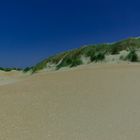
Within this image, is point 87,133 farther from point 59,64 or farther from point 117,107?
point 59,64

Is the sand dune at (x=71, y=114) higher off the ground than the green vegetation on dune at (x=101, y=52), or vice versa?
the green vegetation on dune at (x=101, y=52)

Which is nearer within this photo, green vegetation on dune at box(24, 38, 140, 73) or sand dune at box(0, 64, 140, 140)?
sand dune at box(0, 64, 140, 140)

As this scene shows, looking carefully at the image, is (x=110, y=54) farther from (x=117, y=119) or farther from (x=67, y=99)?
(x=117, y=119)

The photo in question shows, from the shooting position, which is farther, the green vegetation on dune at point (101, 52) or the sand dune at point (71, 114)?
the green vegetation on dune at point (101, 52)

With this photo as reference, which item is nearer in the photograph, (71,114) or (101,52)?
(71,114)

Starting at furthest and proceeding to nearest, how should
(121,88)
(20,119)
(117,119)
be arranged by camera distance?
1. (121,88)
2. (117,119)
3. (20,119)

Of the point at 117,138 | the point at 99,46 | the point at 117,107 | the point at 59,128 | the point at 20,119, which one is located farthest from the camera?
the point at 99,46

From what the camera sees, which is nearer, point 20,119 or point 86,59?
point 20,119

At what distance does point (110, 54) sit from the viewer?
1847 centimetres

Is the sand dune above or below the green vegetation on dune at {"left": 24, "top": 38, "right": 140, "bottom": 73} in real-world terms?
below

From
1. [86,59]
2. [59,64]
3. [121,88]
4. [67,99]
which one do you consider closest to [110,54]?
[86,59]

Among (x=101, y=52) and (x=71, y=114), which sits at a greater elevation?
(x=101, y=52)

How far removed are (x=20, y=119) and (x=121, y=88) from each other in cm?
359

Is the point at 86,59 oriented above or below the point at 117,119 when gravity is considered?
above
